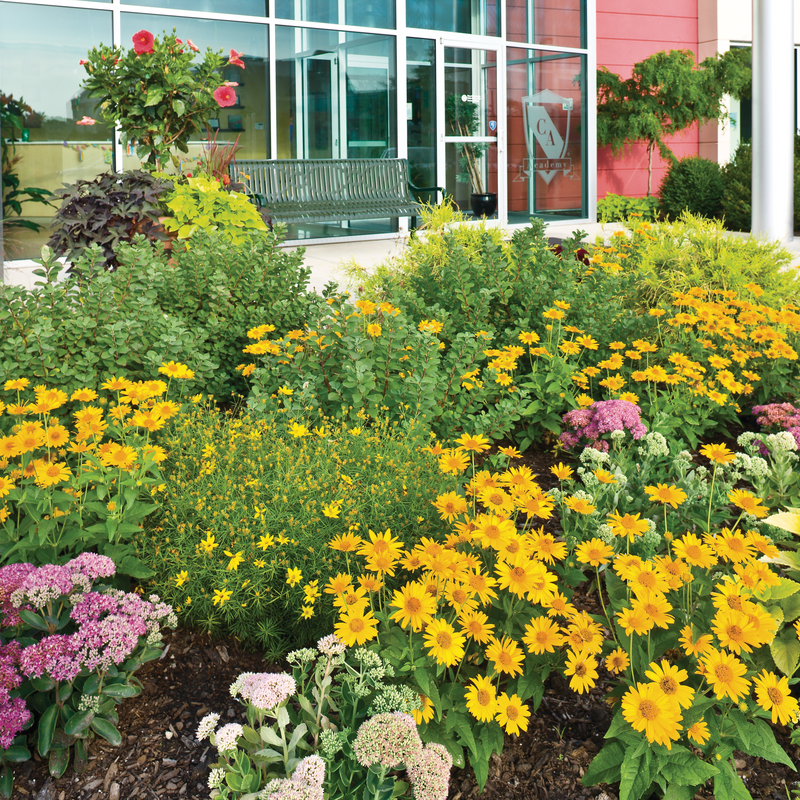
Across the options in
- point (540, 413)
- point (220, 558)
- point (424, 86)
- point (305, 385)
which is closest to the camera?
point (220, 558)

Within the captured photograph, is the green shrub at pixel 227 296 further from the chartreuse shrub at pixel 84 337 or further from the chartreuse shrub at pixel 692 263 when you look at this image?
the chartreuse shrub at pixel 692 263

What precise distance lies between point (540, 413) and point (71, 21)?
7.34 meters

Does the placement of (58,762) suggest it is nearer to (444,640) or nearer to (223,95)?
(444,640)

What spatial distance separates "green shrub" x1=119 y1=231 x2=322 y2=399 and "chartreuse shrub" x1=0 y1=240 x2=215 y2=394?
316 millimetres

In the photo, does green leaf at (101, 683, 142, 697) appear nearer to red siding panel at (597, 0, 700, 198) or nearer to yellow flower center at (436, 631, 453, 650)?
yellow flower center at (436, 631, 453, 650)

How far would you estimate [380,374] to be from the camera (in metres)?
2.96

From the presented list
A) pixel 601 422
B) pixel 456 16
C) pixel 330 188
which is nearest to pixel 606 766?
pixel 601 422

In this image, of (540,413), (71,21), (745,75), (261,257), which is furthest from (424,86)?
(540,413)

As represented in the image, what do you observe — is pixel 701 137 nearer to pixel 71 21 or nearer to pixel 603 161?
pixel 603 161

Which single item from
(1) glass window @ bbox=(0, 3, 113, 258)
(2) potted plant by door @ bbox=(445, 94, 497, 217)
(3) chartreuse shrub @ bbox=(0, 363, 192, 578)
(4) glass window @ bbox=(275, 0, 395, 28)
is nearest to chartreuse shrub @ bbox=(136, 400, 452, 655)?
(3) chartreuse shrub @ bbox=(0, 363, 192, 578)

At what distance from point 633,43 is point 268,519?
13561 mm

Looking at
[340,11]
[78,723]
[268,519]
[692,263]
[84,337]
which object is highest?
[340,11]

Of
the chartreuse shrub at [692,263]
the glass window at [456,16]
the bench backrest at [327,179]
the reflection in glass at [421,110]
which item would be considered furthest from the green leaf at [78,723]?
the glass window at [456,16]

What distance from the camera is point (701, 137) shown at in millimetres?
14266
